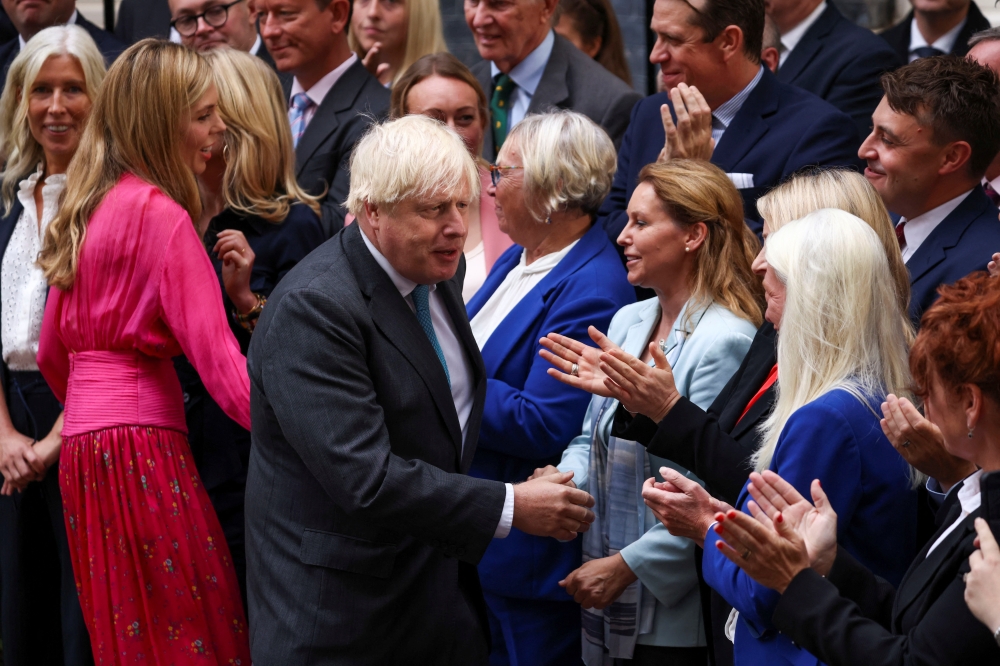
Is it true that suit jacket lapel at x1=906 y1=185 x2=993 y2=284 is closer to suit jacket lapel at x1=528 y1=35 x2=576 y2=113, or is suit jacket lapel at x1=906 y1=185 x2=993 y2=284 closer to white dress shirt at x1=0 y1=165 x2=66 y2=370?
suit jacket lapel at x1=528 y1=35 x2=576 y2=113

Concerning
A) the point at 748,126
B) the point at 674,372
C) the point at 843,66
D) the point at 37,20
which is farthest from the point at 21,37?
the point at 674,372

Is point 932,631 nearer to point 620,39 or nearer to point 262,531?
point 262,531

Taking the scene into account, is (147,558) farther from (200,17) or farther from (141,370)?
(200,17)

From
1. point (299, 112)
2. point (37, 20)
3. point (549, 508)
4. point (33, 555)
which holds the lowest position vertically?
point (33, 555)

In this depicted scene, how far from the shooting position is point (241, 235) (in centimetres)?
391

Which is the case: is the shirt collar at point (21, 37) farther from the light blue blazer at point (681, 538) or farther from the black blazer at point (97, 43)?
the light blue blazer at point (681, 538)

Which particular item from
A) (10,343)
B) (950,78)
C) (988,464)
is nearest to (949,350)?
(988,464)

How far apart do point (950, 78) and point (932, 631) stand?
197 centimetres

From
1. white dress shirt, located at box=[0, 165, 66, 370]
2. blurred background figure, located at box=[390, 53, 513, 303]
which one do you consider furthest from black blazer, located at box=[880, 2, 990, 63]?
white dress shirt, located at box=[0, 165, 66, 370]

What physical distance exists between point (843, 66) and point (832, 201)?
1.96m

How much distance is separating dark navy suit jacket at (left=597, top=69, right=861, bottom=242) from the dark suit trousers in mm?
2138

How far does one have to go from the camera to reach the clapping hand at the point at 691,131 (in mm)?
3922

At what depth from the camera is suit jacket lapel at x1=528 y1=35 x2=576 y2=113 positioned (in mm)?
4766

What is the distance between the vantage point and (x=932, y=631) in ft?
6.76
